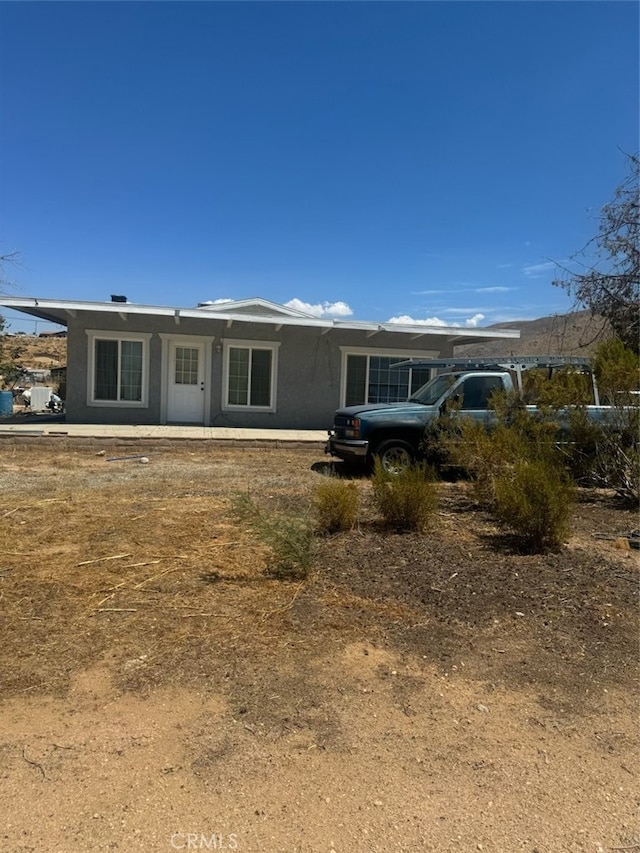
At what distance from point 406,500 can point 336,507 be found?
0.70 m

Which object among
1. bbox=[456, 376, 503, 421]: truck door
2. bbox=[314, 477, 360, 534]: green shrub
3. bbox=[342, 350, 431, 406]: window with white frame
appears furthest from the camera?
bbox=[342, 350, 431, 406]: window with white frame

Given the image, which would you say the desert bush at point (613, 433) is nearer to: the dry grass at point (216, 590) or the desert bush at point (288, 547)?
the dry grass at point (216, 590)

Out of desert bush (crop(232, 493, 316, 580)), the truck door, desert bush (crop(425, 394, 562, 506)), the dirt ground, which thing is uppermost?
the truck door

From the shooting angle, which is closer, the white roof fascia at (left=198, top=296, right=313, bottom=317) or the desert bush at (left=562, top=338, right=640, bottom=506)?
the desert bush at (left=562, top=338, right=640, bottom=506)

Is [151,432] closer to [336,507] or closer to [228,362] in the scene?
[228,362]

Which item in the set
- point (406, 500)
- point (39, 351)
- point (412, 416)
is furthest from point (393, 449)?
point (39, 351)

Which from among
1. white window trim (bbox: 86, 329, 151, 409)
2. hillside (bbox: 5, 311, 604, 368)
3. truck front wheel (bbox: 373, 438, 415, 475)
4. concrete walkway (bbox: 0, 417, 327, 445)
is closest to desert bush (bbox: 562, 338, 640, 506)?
hillside (bbox: 5, 311, 604, 368)

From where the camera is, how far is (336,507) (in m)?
6.18

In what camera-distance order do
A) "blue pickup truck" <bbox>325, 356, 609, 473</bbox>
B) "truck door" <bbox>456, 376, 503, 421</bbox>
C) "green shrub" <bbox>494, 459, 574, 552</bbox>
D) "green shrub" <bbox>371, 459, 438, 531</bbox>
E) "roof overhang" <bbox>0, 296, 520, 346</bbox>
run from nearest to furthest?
1. "green shrub" <bbox>494, 459, 574, 552</bbox>
2. "green shrub" <bbox>371, 459, 438, 531</bbox>
3. "blue pickup truck" <bbox>325, 356, 609, 473</bbox>
4. "truck door" <bbox>456, 376, 503, 421</bbox>
5. "roof overhang" <bbox>0, 296, 520, 346</bbox>

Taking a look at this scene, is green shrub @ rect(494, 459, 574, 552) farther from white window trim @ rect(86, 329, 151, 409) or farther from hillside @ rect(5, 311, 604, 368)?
white window trim @ rect(86, 329, 151, 409)

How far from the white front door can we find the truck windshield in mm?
7495

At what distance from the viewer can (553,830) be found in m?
2.40

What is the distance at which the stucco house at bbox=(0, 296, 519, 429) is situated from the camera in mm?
16078

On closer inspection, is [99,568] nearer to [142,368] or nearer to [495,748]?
[495,748]
